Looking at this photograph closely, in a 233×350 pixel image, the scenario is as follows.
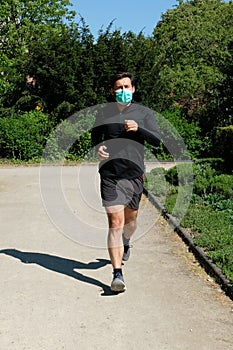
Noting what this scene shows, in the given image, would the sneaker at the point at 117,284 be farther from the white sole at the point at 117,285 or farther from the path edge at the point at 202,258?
the path edge at the point at 202,258

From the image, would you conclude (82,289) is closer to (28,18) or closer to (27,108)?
(27,108)

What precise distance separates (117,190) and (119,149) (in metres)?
0.41

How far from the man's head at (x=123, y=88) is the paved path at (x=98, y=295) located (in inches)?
73.3

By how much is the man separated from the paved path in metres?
0.44

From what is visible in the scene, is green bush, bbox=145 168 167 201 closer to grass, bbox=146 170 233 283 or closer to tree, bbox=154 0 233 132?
grass, bbox=146 170 233 283

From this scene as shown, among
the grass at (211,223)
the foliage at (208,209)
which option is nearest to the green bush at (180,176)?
the foliage at (208,209)

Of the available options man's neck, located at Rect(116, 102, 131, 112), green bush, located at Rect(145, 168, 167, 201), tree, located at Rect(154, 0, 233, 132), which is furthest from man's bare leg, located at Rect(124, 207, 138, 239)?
tree, located at Rect(154, 0, 233, 132)

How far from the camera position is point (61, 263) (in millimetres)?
6586

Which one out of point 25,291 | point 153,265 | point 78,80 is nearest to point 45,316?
point 25,291

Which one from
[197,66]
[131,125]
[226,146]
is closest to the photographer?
[131,125]

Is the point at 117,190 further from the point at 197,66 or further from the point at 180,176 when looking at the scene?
the point at 197,66

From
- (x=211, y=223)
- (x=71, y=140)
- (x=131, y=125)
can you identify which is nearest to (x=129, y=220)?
(x=131, y=125)

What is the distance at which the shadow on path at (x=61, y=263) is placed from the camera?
602 centimetres

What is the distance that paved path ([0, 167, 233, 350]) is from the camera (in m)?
4.41
